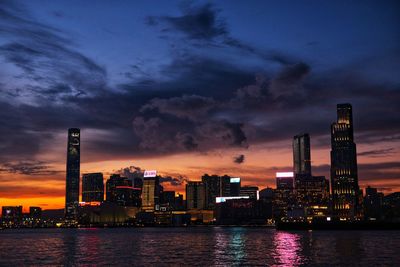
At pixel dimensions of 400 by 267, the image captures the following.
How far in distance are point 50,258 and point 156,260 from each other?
24.9m

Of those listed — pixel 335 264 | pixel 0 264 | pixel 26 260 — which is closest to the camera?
pixel 335 264

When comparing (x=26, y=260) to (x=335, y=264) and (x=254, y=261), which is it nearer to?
(x=254, y=261)

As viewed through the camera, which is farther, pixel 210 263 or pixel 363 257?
pixel 363 257

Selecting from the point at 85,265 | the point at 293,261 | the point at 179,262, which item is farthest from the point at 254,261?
Result: the point at 85,265

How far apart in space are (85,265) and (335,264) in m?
44.1

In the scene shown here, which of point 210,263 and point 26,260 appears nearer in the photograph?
point 210,263

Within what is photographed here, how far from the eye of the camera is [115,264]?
314 feet

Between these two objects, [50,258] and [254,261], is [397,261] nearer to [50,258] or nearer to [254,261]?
[254,261]

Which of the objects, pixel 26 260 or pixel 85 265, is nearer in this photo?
pixel 85 265

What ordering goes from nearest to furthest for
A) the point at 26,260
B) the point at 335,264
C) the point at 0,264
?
the point at 335,264 < the point at 0,264 < the point at 26,260

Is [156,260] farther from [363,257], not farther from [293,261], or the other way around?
[363,257]

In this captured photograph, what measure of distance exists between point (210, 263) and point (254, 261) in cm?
959

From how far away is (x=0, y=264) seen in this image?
98.1 metres

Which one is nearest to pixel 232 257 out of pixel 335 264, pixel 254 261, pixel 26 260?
pixel 254 261
